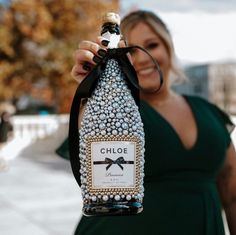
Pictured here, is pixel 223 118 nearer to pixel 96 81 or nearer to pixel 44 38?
pixel 96 81

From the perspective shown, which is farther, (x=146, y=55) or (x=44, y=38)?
(x=44, y=38)

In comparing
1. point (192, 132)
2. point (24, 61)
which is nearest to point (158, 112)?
point (192, 132)

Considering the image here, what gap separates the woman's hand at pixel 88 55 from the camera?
121 cm

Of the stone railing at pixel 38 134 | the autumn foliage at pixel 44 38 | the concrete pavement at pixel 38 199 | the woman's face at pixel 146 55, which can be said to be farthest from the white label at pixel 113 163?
the autumn foliage at pixel 44 38

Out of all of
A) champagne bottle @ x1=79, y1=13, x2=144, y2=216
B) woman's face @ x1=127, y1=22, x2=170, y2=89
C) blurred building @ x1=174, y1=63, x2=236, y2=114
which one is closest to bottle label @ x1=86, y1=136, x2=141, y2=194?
champagne bottle @ x1=79, y1=13, x2=144, y2=216

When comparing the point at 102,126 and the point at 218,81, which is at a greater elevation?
the point at 102,126

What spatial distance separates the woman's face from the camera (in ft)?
5.96

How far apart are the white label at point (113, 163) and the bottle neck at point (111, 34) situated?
0.73 feet

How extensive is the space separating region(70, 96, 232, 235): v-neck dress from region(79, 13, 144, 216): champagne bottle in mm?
478

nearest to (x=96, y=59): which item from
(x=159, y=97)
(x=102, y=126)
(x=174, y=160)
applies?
(x=102, y=126)

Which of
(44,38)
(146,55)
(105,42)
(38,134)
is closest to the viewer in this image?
(105,42)

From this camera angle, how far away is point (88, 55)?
123 centimetres

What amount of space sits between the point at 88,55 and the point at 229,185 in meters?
0.91

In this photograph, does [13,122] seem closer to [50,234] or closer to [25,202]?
[25,202]
